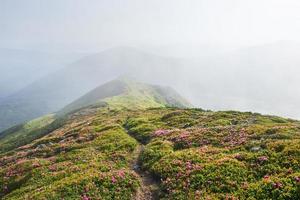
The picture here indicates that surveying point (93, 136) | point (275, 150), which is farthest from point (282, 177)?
point (93, 136)

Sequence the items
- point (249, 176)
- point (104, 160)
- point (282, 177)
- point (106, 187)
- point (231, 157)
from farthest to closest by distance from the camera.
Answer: point (104, 160)
point (231, 157)
point (106, 187)
point (249, 176)
point (282, 177)

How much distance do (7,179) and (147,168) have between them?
1603 centimetres

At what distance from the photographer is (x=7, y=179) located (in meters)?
34.6

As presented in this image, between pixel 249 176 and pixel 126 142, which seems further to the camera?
pixel 126 142

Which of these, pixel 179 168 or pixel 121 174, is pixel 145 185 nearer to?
pixel 121 174

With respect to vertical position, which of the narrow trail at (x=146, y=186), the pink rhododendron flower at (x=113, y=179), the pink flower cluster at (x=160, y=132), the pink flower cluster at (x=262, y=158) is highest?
the pink flower cluster at (x=262, y=158)

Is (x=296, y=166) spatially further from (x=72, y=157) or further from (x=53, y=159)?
(x=53, y=159)

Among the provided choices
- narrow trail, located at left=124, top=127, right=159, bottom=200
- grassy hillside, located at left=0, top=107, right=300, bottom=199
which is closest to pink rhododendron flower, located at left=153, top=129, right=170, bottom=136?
grassy hillside, located at left=0, top=107, right=300, bottom=199

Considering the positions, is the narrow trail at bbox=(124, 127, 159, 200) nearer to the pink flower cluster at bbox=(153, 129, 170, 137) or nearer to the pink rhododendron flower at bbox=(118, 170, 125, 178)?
the pink rhododendron flower at bbox=(118, 170, 125, 178)

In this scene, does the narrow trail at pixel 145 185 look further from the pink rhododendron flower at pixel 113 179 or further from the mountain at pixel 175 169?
the pink rhododendron flower at pixel 113 179

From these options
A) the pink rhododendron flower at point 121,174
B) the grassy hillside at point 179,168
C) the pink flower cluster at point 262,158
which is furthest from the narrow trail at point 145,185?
the pink flower cluster at point 262,158

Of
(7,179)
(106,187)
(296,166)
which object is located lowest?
(7,179)

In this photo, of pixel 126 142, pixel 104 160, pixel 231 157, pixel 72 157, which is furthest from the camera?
pixel 126 142

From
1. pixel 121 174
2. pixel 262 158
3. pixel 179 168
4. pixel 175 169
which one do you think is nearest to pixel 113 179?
pixel 121 174
